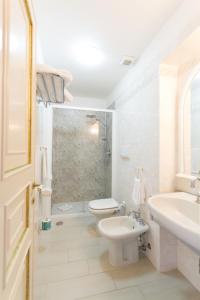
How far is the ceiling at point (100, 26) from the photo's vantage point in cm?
129

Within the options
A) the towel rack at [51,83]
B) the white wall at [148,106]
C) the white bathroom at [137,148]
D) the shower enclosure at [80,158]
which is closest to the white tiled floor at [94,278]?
the white bathroom at [137,148]

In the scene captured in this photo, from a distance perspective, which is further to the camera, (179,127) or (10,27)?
(179,127)

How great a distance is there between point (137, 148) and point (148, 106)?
54 cm

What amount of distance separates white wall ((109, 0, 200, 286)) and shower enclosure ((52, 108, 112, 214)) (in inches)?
25.7

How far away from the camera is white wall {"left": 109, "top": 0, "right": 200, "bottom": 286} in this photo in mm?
1307

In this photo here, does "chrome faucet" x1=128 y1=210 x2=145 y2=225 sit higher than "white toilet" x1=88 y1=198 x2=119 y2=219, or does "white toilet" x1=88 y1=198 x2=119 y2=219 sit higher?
"chrome faucet" x1=128 y1=210 x2=145 y2=225

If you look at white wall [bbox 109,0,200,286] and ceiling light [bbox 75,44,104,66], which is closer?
white wall [bbox 109,0,200,286]

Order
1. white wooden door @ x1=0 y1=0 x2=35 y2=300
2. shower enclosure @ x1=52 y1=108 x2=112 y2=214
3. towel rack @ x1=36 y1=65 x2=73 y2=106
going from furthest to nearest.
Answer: shower enclosure @ x1=52 y1=108 x2=112 y2=214 → towel rack @ x1=36 y1=65 x2=73 y2=106 → white wooden door @ x1=0 y1=0 x2=35 y2=300

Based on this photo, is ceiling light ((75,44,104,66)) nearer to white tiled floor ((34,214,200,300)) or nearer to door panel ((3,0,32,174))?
door panel ((3,0,32,174))

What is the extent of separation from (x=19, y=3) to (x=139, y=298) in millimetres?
1991

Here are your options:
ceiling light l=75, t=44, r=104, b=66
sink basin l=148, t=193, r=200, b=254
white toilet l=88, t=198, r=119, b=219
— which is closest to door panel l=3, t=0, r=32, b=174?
sink basin l=148, t=193, r=200, b=254

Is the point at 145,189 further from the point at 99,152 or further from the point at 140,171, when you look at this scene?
the point at 99,152

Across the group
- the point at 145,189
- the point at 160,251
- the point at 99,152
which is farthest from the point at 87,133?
the point at 160,251

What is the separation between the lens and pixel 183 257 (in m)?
1.54
